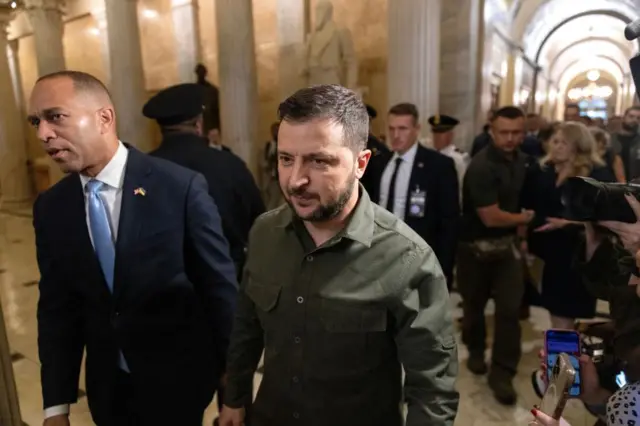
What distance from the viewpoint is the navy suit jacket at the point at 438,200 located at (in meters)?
3.03

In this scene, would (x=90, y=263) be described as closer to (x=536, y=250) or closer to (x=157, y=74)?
(x=536, y=250)

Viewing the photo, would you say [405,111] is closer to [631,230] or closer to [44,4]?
[631,230]

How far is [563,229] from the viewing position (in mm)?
2811

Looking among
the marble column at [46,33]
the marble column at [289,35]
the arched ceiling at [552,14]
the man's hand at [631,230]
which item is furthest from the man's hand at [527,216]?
the arched ceiling at [552,14]

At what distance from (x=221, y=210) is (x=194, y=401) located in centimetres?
116

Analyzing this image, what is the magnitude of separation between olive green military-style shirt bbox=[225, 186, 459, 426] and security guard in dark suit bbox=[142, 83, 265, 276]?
1.34m

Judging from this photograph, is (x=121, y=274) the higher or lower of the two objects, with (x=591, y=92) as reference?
lower

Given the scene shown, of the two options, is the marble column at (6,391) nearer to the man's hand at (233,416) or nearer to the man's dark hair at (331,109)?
the man's hand at (233,416)

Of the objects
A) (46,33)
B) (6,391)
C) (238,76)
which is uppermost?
(46,33)

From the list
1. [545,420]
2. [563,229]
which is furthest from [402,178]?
[545,420]

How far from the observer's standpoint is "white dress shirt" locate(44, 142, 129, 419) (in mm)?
1647

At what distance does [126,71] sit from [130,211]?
309 inches

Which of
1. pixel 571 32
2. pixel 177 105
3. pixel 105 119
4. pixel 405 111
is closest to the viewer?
pixel 105 119

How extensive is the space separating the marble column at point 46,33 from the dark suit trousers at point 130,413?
355 inches
